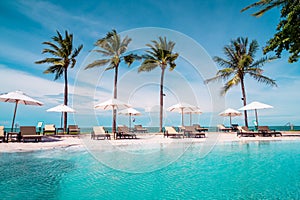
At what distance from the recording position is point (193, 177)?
5.32 m

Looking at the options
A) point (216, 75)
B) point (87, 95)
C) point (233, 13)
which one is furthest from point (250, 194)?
point (216, 75)

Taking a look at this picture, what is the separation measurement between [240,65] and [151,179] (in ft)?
58.8

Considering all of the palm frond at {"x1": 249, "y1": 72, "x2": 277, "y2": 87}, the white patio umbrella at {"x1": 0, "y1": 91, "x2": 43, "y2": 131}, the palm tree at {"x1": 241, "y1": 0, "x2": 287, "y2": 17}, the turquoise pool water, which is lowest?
the turquoise pool water

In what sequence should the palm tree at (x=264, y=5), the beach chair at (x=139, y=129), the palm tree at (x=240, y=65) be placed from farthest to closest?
the beach chair at (x=139, y=129)
the palm tree at (x=240, y=65)
the palm tree at (x=264, y=5)

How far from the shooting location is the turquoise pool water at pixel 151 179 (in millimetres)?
4070

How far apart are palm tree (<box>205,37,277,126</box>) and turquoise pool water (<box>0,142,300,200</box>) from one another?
13.9 meters

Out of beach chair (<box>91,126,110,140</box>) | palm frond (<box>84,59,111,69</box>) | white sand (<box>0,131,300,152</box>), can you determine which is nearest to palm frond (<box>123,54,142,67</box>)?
palm frond (<box>84,59,111,69</box>)

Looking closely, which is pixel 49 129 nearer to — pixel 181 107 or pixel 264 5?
pixel 181 107

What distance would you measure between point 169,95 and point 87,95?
10.9 m

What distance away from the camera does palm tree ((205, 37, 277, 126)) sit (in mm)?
19297

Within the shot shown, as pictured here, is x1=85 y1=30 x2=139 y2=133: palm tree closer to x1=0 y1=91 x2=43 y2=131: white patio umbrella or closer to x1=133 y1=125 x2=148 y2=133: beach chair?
x1=133 y1=125 x2=148 y2=133: beach chair

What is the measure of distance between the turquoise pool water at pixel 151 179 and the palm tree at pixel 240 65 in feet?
45.7

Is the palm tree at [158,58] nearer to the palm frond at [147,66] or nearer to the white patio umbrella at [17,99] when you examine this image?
the palm frond at [147,66]

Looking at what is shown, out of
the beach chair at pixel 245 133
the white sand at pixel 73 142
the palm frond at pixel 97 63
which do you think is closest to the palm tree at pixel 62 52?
the palm frond at pixel 97 63
